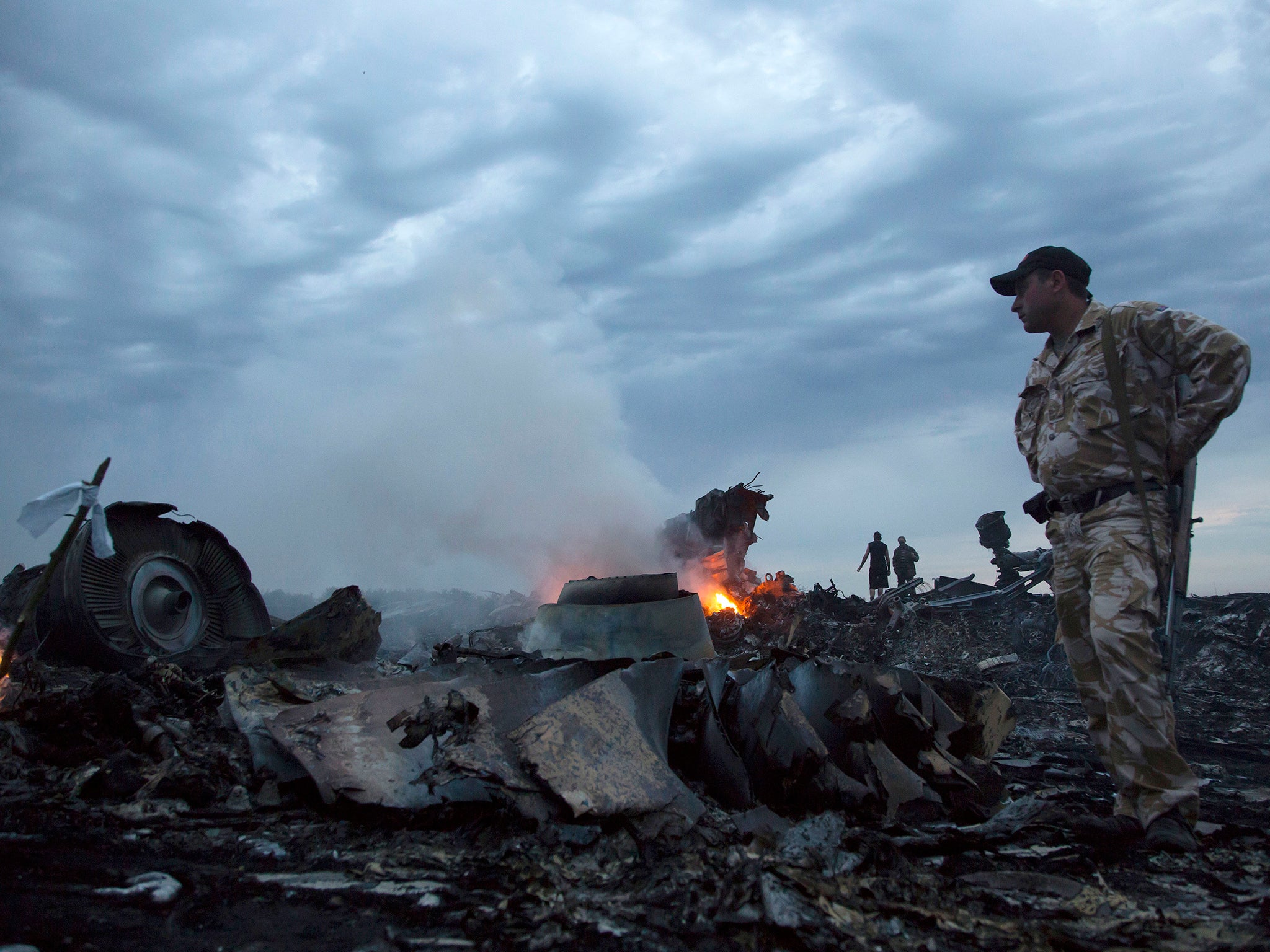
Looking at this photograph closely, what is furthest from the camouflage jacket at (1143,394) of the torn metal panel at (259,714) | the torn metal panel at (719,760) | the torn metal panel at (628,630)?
the torn metal panel at (259,714)

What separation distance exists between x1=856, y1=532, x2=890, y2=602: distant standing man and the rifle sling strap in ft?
46.2

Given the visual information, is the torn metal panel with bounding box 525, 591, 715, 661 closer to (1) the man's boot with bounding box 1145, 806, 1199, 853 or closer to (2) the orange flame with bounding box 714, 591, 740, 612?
(1) the man's boot with bounding box 1145, 806, 1199, 853

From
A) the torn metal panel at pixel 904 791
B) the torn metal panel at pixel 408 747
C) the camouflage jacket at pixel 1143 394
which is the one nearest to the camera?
the torn metal panel at pixel 408 747

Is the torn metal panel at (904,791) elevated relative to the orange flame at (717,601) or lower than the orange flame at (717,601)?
lower

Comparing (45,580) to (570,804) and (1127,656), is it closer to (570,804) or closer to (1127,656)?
(570,804)

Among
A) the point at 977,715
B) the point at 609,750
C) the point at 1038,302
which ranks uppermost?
the point at 1038,302

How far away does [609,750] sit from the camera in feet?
10.2

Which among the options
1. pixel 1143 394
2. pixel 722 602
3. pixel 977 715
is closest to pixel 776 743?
pixel 977 715

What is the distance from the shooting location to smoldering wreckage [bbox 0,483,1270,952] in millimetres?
2125

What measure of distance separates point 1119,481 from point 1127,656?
806 millimetres

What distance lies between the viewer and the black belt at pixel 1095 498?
3381 mm

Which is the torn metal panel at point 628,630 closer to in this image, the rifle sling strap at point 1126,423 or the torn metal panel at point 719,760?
the torn metal panel at point 719,760

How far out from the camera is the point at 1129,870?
268cm

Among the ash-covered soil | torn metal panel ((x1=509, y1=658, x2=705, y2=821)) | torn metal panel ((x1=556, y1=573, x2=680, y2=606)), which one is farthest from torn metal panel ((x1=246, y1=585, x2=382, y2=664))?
torn metal panel ((x1=509, y1=658, x2=705, y2=821))
